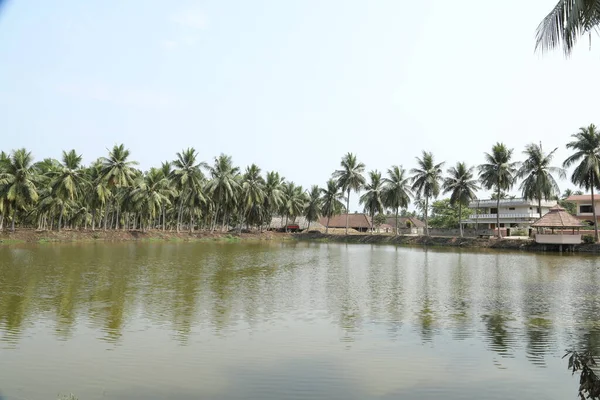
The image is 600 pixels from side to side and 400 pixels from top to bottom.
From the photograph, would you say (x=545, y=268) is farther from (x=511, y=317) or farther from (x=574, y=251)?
(x=574, y=251)


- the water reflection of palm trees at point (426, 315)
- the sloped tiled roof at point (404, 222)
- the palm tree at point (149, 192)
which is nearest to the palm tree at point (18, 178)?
the palm tree at point (149, 192)

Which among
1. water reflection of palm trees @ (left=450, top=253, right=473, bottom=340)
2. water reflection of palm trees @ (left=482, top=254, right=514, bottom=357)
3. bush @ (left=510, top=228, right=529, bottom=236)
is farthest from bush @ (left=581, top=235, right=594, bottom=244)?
water reflection of palm trees @ (left=482, top=254, right=514, bottom=357)

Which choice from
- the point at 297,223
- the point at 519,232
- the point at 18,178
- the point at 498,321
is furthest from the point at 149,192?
the point at 498,321

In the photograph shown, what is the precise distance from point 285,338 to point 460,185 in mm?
56437

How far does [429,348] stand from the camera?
418 inches

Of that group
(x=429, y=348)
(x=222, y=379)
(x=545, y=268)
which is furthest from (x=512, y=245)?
(x=222, y=379)

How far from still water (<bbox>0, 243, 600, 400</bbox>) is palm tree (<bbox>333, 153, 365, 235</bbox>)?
5599cm

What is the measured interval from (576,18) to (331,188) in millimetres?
80937

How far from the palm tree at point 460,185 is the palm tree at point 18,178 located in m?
52.6

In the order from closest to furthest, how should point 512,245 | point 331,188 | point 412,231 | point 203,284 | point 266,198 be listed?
point 203,284 < point 512,245 < point 412,231 < point 266,198 < point 331,188

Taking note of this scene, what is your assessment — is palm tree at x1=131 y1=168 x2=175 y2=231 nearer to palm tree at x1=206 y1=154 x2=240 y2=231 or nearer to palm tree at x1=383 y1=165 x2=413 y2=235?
palm tree at x1=206 y1=154 x2=240 y2=231

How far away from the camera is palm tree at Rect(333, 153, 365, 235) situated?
254 feet

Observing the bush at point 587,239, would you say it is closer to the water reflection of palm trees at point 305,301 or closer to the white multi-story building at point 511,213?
the white multi-story building at point 511,213

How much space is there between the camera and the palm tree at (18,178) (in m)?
48.2
